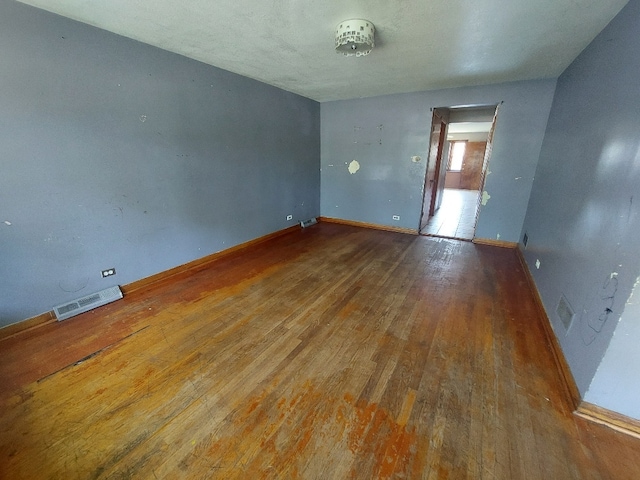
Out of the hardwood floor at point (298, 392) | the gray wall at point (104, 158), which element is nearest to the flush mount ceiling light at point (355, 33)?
the gray wall at point (104, 158)

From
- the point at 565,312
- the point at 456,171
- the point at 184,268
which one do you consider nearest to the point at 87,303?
the point at 184,268

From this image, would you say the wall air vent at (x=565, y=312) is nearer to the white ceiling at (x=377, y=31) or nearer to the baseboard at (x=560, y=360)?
the baseboard at (x=560, y=360)

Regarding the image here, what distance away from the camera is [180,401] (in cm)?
147

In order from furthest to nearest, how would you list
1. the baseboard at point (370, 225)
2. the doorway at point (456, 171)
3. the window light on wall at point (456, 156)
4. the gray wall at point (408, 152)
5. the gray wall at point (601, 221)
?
the window light on wall at point (456, 156)
the baseboard at point (370, 225)
the doorway at point (456, 171)
the gray wall at point (408, 152)
the gray wall at point (601, 221)

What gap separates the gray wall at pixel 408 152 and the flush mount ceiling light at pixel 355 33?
2.55 meters

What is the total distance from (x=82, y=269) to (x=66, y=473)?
175 cm

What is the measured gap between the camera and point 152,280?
283 cm

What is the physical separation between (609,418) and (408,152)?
401 cm

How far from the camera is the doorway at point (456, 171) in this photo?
4.59 metres

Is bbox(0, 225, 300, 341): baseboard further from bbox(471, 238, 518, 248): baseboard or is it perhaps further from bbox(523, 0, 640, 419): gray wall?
bbox(523, 0, 640, 419): gray wall

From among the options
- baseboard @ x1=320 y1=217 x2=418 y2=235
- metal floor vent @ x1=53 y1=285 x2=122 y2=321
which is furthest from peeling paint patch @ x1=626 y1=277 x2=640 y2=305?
metal floor vent @ x1=53 y1=285 x2=122 y2=321

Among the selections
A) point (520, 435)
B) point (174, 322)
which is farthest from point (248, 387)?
point (520, 435)

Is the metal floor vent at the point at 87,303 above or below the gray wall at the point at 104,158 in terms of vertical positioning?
below

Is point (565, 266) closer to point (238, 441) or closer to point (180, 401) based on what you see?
point (238, 441)
